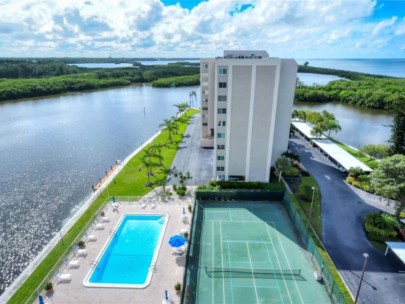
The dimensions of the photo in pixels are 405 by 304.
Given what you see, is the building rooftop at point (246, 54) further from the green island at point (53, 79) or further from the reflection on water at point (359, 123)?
the green island at point (53, 79)

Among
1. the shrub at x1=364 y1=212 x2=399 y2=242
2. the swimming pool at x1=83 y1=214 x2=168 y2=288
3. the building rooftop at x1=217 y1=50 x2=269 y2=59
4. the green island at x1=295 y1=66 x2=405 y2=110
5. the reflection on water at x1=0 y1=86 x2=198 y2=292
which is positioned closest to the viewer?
the swimming pool at x1=83 y1=214 x2=168 y2=288

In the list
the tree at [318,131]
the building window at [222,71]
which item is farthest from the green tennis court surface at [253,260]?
the tree at [318,131]

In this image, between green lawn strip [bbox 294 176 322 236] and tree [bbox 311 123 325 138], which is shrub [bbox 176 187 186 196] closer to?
green lawn strip [bbox 294 176 322 236]

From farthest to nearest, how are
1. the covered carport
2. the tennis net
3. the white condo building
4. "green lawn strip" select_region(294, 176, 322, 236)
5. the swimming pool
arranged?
the white condo building < "green lawn strip" select_region(294, 176, 322, 236) < the tennis net < the covered carport < the swimming pool

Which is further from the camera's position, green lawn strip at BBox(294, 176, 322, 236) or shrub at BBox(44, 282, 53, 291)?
green lawn strip at BBox(294, 176, 322, 236)

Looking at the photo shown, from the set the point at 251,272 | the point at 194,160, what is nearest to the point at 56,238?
the point at 251,272

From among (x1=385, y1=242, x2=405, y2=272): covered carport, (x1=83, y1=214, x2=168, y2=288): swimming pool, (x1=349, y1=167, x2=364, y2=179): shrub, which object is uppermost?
(x1=349, y1=167, x2=364, y2=179): shrub

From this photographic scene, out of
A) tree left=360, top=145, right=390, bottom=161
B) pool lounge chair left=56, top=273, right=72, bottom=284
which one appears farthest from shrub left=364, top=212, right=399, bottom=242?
pool lounge chair left=56, top=273, right=72, bottom=284

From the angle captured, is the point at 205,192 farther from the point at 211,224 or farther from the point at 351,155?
the point at 351,155
